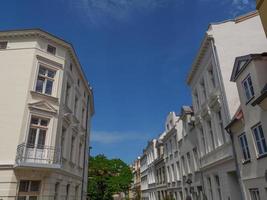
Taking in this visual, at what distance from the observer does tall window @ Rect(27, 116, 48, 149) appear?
44.8 feet

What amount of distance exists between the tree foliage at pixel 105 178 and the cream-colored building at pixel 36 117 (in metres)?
23.2

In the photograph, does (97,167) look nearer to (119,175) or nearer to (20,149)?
(119,175)

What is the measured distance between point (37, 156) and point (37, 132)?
1509 millimetres

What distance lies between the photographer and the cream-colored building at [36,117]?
1252 cm

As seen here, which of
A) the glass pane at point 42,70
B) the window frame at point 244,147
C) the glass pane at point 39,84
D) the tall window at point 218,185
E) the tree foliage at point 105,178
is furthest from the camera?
the tree foliage at point 105,178

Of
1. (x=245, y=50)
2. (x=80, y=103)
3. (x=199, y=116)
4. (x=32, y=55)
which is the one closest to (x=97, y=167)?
(x=80, y=103)

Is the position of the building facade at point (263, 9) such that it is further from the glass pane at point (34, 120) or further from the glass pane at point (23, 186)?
the glass pane at point (23, 186)

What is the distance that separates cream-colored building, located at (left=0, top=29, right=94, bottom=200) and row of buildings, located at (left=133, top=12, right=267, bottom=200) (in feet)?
32.1

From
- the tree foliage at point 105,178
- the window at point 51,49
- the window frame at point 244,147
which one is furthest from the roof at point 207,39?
the tree foliage at point 105,178

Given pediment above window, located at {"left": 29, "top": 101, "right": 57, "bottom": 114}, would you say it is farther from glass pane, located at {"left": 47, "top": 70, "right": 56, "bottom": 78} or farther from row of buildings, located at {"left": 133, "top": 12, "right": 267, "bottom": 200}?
row of buildings, located at {"left": 133, "top": 12, "right": 267, "bottom": 200}

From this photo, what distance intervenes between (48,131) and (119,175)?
31574 mm

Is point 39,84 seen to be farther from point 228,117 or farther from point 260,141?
point 260,141

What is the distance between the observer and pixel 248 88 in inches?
447

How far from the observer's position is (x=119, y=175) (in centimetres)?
4344
